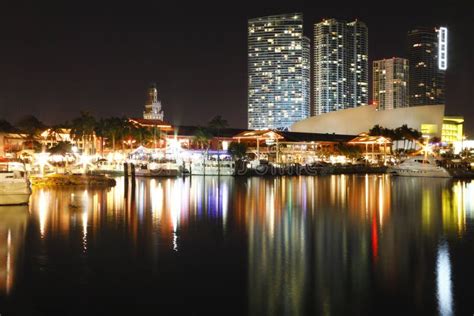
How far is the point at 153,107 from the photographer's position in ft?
579

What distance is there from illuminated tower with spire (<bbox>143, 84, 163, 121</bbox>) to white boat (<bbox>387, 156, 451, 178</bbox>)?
377ft

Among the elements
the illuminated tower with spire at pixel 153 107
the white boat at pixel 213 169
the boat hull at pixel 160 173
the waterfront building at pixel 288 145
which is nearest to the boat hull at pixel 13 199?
the boat hull at pixel 160 173

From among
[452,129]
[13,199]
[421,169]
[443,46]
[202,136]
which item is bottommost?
[13,199]

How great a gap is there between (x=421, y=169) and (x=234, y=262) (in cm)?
5857

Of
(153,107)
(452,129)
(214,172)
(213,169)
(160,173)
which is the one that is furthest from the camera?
(153,107)

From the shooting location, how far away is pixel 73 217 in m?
21.3

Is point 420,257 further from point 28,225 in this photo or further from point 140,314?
point 28,225

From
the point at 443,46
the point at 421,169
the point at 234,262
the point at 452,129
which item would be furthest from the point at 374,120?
the point at 234,262

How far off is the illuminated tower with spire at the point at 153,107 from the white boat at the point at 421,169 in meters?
115

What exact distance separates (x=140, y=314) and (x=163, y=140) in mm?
85306

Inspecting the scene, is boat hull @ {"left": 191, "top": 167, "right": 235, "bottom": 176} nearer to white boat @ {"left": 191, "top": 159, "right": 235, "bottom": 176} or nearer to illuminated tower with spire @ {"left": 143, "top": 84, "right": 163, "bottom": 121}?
white boat @ {"left": 191, "top": 159, "right": 235, "bottom": 176}

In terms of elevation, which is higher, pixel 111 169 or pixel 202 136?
pixel 202 136

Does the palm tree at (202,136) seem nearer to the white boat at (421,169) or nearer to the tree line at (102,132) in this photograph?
the tree line at (102,132)

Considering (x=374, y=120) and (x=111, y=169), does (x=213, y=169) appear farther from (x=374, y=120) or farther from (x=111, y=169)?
(x=374, y=120)
